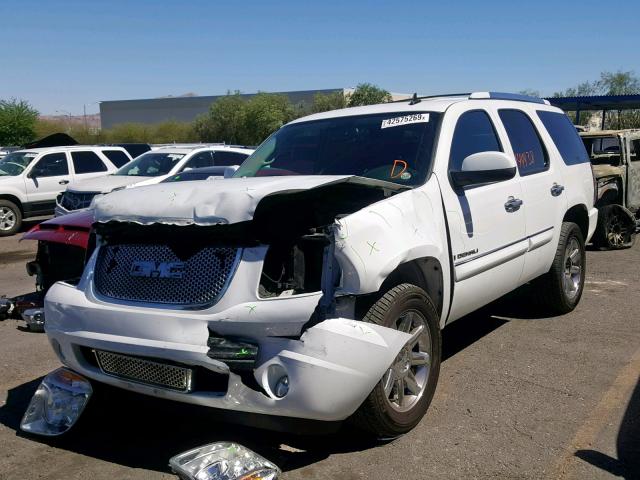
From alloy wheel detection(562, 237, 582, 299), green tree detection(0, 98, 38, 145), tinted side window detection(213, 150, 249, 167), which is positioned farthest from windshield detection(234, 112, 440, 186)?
green tree detection(0, 98, 38, 145)

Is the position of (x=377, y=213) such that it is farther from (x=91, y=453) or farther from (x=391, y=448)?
(x=91, y=453)

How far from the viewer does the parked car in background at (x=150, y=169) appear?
39.2ft

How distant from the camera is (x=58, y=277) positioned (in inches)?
232

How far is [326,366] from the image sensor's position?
3242 mm

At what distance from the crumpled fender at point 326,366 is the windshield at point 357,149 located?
1.44 meters

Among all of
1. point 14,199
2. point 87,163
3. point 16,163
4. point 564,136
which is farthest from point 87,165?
point 564,136

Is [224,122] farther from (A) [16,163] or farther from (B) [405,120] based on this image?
(B) [405,120]

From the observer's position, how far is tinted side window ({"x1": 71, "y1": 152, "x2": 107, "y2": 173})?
15.9 meters

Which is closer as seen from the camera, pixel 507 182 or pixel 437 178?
pixel 437 178

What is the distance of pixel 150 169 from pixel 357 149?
8.80 m

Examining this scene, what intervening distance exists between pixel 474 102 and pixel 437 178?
1141mm

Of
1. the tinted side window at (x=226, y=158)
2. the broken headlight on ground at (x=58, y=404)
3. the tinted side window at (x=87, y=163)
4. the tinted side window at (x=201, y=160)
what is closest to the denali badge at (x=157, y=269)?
the broken headlight on ground at (x=58, y=404)

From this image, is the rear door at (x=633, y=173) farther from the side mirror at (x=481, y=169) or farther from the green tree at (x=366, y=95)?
the green tree at (x=366, y=95)

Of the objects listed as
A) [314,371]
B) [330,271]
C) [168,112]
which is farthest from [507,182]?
[168,112]
